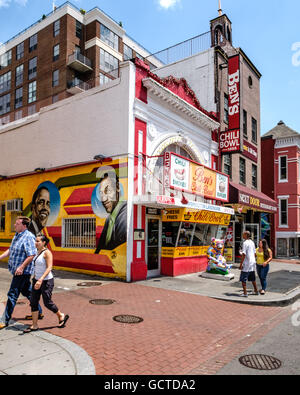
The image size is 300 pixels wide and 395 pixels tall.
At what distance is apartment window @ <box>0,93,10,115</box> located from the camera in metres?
45.6

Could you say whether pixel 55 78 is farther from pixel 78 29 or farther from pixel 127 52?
pixel 127 52

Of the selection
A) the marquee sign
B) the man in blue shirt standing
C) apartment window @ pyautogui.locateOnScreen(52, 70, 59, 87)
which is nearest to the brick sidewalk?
the man in blue shirt standing

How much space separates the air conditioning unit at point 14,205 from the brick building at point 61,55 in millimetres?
23519

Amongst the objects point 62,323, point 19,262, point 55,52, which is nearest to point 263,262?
point 62,323

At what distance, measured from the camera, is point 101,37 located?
4084cm

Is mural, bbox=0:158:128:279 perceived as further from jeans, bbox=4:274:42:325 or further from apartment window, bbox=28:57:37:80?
apartment window, bbox=28:57:37:80

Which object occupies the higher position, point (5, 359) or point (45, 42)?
point (45, 42)

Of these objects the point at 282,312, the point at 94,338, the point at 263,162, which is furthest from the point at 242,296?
the point at 263,162

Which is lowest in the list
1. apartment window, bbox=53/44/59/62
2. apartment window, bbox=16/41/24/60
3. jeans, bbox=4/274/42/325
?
jeans, bbox=4/274/42/325

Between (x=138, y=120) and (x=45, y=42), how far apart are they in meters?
35.6

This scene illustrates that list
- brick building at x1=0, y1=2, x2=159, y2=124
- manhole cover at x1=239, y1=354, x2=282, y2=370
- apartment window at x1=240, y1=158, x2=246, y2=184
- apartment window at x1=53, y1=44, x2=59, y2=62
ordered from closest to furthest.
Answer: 1. manhole cover at x1=239, y1=354, x2=282, y2=370
2. apartment window at x1=240, y1=158, x2=246, y2=184
3. brick building at x1=0, y1=2, x2=159, y2=124
4. apartment window at x1=53, y1=44, x2=59, y2=62

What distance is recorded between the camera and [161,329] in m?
6.33

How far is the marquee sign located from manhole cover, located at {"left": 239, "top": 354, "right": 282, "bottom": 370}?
7.20m
